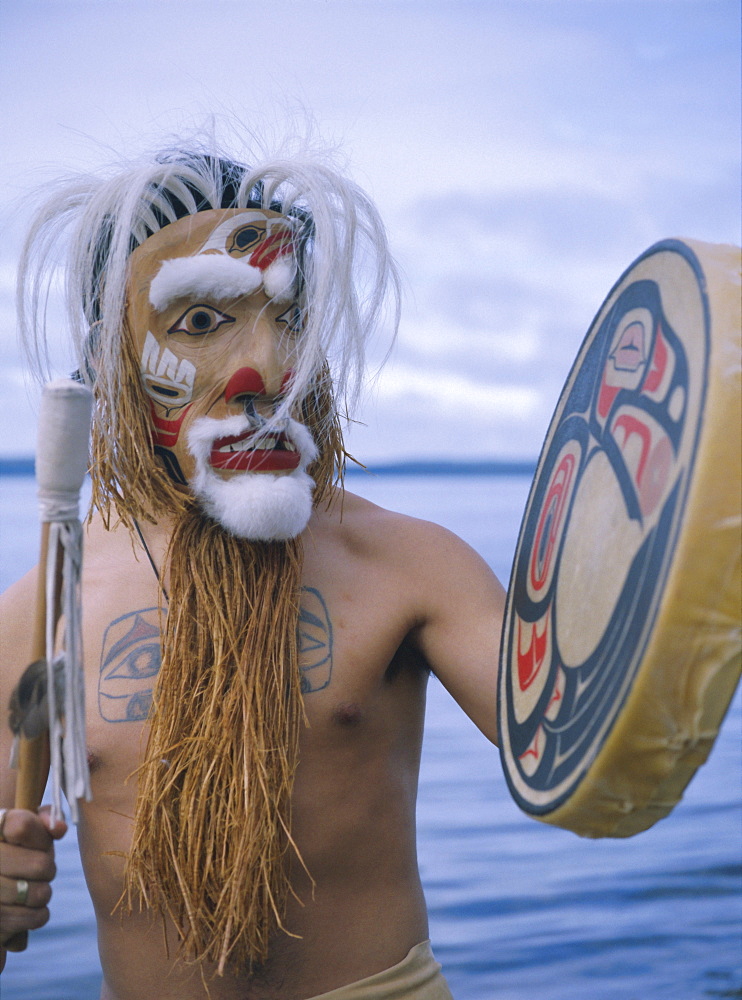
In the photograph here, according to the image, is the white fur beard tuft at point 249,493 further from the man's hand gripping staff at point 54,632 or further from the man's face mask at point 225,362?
the man's hand gripping staff at point 54,632

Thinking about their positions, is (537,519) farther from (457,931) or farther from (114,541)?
(457,931)

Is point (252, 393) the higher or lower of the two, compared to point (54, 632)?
higher

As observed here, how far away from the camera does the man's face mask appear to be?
71.1 inches

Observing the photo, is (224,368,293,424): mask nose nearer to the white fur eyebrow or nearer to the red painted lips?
the red painted lips

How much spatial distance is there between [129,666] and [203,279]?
0.67 meters

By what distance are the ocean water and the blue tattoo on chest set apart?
2.89 m

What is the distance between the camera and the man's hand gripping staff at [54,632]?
1.33 m

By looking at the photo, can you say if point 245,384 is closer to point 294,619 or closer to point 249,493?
point 249,493

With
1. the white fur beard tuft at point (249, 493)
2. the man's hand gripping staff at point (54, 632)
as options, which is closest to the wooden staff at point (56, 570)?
the man's hand gripping staff at point (54, 632)

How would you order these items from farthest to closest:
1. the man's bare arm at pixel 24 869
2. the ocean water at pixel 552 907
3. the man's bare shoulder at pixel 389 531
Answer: the ocean water at pixel 552 907
the man's bare shoulder at pixel 389 531
the man's bare arm at pixel 24 869

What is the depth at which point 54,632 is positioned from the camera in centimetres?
143

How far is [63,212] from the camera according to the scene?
6.59 ft

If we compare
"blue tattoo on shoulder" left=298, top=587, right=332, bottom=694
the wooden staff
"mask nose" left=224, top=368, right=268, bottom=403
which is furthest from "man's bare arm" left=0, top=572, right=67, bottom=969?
"mask nose" left=224, top=368, right=268, bottom=403

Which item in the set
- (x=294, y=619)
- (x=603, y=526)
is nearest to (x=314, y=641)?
(x=294, y=619)
